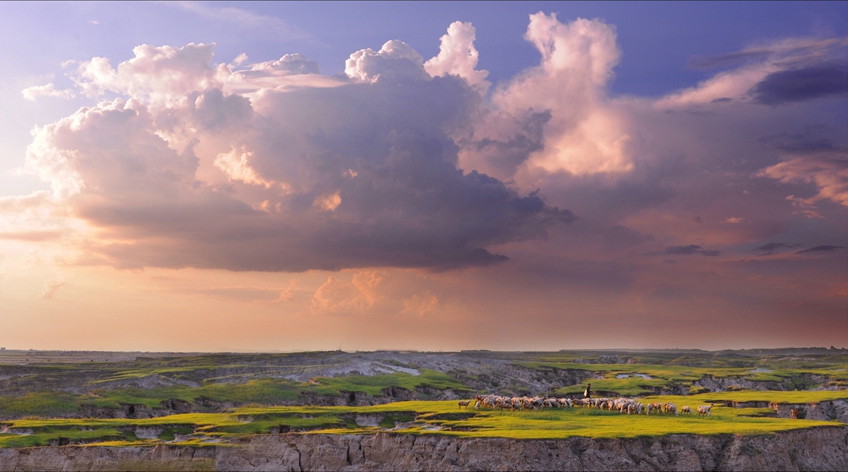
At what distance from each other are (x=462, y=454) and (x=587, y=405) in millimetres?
19702

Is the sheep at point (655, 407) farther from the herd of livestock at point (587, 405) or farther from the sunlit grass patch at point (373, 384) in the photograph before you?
the sunlit grass patch at point (373, 384)

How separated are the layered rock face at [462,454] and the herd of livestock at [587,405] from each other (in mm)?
9813

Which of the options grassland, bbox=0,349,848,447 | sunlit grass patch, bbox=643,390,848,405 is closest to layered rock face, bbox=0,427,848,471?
grassland, bbox=0,349,848,447

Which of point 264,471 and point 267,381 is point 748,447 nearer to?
point 264,471

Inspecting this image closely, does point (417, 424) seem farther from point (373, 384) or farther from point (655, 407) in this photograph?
point (373, 384)

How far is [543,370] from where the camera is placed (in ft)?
438

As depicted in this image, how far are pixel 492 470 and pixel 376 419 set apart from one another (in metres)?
20.1

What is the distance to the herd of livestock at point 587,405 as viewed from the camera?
5484 cm

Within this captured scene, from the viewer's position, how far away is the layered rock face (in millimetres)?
41094

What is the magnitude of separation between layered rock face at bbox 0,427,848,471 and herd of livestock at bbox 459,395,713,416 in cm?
981

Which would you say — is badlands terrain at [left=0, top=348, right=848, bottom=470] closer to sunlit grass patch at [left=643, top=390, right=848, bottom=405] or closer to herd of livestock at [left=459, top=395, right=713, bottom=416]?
sunlit grass patch at [left=643, top=390, right=848, bottom=405]

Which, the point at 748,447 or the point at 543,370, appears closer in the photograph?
the point at 748,447

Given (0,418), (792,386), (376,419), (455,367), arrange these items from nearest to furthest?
(376,419)
(0,418)
(792,386)
(455,367)

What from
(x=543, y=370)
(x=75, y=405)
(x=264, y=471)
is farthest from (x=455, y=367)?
(x=264, y=471)
